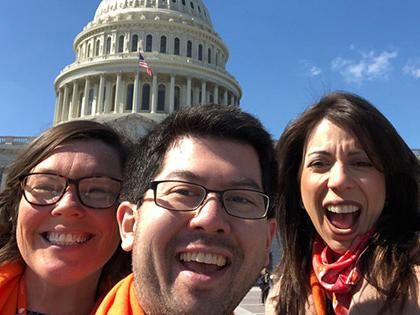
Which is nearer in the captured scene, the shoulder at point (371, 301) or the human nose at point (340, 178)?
the shoulder at point (371, 301)

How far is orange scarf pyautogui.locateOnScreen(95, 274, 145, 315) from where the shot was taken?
1868mm

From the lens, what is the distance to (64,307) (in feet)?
8.82

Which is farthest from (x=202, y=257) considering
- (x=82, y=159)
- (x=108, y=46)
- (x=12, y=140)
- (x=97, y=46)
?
(x=97, y=46)

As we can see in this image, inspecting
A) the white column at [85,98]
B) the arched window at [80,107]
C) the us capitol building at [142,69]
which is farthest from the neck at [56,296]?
the arched window at [80,107]

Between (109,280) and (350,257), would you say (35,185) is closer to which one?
(109,280)

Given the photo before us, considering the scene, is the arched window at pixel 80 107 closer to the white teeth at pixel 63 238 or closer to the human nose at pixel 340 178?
the white teeth at pixel 63 238

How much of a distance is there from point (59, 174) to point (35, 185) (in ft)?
0.54

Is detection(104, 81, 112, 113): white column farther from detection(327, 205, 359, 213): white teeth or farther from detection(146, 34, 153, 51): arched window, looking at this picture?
detection(327, 205, 359, 213): white teeth

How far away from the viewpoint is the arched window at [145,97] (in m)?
52.5

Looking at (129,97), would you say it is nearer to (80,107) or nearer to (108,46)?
(80,107)

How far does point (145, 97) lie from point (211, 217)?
173ft

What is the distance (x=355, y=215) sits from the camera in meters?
2.87

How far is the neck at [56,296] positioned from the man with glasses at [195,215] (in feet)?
2.45

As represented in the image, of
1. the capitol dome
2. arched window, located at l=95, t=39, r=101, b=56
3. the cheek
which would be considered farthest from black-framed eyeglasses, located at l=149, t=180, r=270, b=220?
arched window, located at l=95, t=39, r=101, b=56
